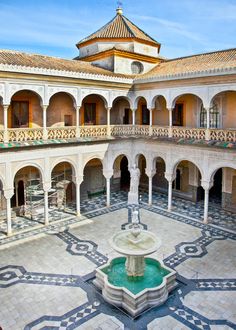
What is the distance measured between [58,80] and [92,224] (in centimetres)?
614

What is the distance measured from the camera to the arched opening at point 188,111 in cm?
1541

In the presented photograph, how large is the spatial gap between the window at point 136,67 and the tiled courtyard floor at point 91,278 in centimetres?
890

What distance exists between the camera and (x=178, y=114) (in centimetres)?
1641

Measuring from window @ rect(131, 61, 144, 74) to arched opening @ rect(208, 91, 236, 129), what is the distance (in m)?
5.41

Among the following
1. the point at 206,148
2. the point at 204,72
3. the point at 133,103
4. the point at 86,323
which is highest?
the point at 204,72

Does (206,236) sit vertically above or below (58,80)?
below

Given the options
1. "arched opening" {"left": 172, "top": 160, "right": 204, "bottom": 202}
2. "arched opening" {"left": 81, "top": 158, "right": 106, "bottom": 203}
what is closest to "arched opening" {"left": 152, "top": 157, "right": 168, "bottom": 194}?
"arched opening" {"left": 172, "top": 160, "right": 204, "bottom": 202}

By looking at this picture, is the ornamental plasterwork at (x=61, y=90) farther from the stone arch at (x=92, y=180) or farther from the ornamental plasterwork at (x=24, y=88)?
the stone arch at (x=92, y=180)

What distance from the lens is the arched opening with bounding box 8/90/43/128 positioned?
43.7ft

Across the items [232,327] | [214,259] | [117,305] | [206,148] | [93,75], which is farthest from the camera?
[93,75]

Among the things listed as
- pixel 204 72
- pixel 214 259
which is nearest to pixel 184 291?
pixel 214 259

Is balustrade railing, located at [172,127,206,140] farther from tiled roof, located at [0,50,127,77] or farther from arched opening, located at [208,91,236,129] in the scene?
tiled roof, located at [0,50,127,77]

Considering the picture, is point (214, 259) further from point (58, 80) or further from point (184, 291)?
point (58, 80)

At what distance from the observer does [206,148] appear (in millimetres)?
12922
